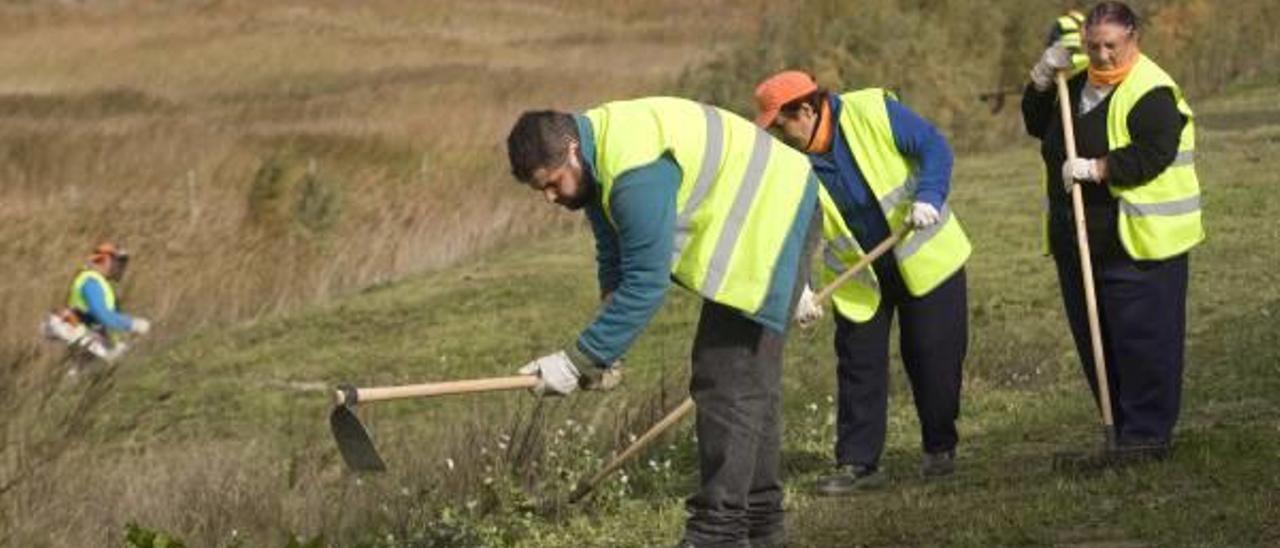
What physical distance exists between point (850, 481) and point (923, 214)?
3.52ft

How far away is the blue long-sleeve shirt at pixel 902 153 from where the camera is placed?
9094mm

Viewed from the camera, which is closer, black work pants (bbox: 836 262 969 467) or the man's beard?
the man's beard

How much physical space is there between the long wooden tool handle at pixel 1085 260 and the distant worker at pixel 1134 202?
1.5 inches

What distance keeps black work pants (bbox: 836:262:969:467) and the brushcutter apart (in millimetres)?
2326

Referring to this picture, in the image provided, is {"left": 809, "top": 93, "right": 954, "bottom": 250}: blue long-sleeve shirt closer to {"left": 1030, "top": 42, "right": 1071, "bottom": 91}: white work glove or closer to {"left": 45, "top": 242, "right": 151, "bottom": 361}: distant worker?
{"left": 1030, "top": 42, "right": 1071, "bottom": 91}: white work glove

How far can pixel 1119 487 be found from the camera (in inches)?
339

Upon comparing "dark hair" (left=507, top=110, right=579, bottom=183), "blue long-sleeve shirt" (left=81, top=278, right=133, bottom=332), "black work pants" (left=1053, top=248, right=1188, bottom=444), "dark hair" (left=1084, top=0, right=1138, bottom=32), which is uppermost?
"dark hair" (left=1084, top=0, right=1138, bottom=32)

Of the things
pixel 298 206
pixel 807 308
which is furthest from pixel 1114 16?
pixel 298 206

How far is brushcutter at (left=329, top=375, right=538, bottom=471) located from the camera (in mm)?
7355

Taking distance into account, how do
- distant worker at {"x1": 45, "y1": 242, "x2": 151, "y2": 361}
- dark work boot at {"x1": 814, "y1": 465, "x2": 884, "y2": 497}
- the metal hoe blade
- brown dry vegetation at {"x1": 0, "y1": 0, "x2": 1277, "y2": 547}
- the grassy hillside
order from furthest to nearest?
distant worker at {"x1": 45, "y1": 242, "x2": 151, "y2": 361} < brown dry vegetation at {"x1": 0, "y1": 0, "x2": 1277, "y2": 547} < dark work boot at {"x1": 814, "y1": 465, "x2": 884, "y2": 497} < the grassy hillside < the metal hoe blade

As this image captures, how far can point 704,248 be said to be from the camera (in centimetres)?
754

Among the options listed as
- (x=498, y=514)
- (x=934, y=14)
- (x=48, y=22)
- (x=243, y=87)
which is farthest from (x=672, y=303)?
(x=48, y=22)

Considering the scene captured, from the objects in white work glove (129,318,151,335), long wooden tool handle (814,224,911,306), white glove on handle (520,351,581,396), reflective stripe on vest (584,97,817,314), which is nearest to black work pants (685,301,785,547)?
reflective stripe on vest (584,97,817,314)

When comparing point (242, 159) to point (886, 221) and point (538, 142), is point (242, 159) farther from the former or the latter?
point (538, 142)
